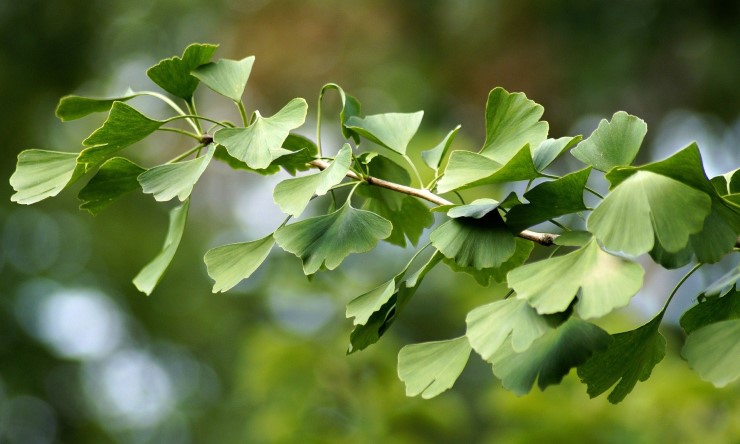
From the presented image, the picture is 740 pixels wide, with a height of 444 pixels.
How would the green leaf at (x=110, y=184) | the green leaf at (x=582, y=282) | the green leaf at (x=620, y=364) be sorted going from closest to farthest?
the green leaf at (x=582, y=282), the green leaf at (x=620, y=364), the green leaf at (x=110, y=184)

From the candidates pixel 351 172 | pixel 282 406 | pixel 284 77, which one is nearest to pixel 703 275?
pixel 282 406

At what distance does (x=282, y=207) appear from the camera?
0.64 meters

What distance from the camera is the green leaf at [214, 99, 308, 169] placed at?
0.63m

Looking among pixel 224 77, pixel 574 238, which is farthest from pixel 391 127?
pixel 574 238

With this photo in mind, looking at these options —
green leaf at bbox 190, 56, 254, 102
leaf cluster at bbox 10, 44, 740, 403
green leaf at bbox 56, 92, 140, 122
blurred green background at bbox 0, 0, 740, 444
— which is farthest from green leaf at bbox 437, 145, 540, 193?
blurred green background at bbox 0, 0, 740, 444

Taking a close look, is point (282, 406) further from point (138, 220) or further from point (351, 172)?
point (138, 220)

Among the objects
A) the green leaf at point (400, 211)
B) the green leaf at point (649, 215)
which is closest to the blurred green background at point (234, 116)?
the green leaf at point (400, 211)

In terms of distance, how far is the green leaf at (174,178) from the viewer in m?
0.65

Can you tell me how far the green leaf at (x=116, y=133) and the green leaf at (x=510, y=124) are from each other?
27 centimetres

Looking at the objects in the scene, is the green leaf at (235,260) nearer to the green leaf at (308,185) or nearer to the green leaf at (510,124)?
the green leaf at (308,185)

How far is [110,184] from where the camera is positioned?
2.37ft

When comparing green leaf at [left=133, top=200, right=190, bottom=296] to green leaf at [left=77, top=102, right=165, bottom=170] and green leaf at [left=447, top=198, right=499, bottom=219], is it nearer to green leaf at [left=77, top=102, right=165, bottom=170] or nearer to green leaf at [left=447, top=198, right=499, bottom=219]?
green leaf at [left=77, top=102, right=165, bottom=170]

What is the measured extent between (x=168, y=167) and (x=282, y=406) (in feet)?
5.14

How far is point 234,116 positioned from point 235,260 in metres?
3.80
